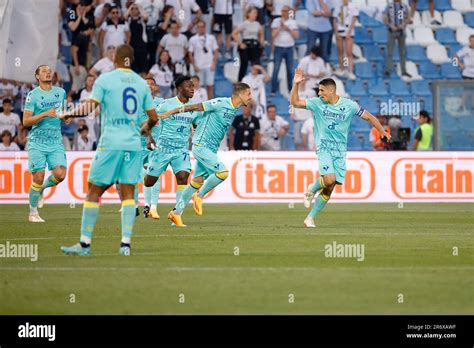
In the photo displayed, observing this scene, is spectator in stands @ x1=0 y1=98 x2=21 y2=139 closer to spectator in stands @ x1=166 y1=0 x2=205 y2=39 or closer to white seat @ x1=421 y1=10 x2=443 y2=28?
spectator in stands @ x1=166 y1=0 x2=205 y2=39

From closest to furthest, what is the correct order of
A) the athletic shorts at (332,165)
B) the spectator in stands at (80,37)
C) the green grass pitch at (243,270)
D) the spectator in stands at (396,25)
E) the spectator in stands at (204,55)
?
1. the green grass pitch at (243,270)
2. the athletic shorts at (332,165)
3. the spectator in stands at (80,37)
4. the spectator in stands at (204,55)
5. the spectator in stands at (396,25)

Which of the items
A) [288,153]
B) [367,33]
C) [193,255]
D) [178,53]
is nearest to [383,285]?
[193,255]

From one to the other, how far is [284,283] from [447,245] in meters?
5.05

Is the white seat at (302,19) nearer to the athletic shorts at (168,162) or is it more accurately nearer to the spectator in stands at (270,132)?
the spectator in stands at (270,132)

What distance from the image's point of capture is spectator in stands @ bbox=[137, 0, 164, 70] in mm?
30750

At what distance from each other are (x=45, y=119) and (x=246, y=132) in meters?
9.40

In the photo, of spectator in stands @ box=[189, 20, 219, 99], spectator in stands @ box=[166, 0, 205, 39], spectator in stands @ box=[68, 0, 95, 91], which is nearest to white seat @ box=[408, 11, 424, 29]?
spectator in stands @ box=[189, 20, 219, 99]

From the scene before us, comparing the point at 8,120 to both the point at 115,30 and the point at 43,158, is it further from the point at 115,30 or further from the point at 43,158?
the point at 43,158

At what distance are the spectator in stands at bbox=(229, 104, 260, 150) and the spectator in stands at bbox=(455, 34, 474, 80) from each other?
653 centimetres

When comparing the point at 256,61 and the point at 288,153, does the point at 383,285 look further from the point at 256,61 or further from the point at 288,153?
the point at 256,61

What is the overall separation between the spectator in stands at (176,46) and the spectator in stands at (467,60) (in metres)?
7.45

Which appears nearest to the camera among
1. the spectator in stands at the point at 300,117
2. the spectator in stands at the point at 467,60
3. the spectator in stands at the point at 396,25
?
the spectator in stands at the point at 300,117

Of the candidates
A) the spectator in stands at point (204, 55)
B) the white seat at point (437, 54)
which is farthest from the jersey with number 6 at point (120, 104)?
the white seat at point (437, 54)

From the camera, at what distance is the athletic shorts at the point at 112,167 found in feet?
46.0
